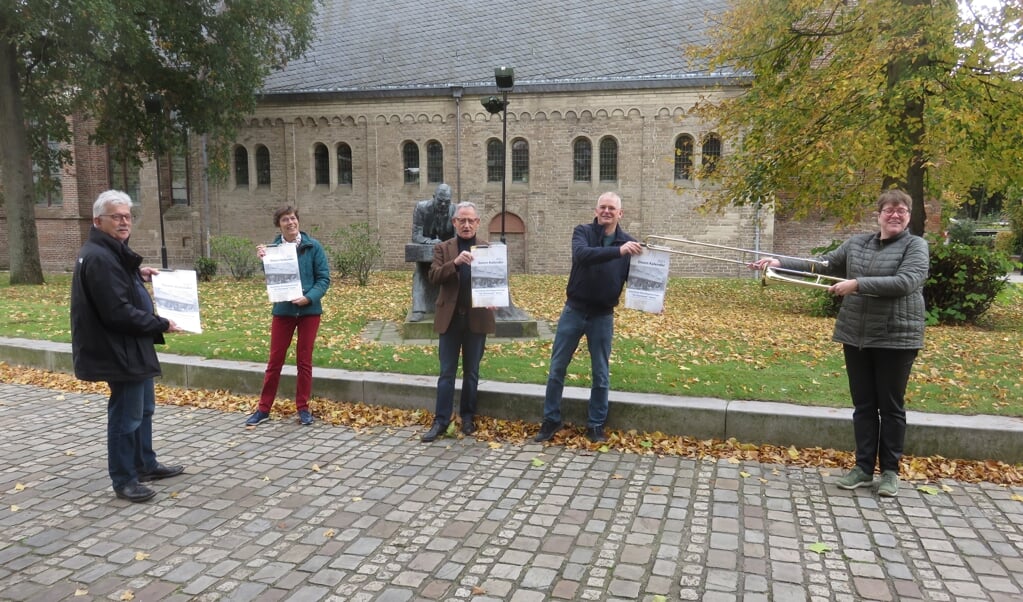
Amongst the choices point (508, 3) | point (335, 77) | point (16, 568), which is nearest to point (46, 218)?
point (335, 77)

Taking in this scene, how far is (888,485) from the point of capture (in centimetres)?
451

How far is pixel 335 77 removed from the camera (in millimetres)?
26938

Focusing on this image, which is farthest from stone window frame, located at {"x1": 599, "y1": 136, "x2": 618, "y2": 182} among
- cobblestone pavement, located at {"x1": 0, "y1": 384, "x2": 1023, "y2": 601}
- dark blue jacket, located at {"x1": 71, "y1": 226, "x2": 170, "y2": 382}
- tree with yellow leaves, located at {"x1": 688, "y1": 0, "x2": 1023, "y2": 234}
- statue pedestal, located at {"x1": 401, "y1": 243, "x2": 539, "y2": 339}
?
dark blue jacket, located at {"x1": 71, "y1": 226, "x2": 170, "y2": 382}

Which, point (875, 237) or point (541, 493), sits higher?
point (875, 237)

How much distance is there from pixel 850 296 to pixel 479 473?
2.96 meters

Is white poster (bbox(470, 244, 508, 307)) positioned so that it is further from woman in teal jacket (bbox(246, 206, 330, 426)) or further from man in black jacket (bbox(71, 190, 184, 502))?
man in black jacket (bbox(71, 190, 184, 502))

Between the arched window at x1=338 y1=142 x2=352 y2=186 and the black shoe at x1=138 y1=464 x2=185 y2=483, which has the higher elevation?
the arched window at x1=338 y1=142 x2=352 y2=186

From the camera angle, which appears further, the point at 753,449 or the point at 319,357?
the point at 319,357

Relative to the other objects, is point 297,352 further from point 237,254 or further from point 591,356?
point 237,254

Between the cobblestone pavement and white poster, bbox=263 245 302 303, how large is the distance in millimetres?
1357

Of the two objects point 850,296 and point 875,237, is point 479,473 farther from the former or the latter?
point 875,237

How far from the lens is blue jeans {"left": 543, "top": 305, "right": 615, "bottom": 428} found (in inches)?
220

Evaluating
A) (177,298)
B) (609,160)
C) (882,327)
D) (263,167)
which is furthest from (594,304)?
(263,167)

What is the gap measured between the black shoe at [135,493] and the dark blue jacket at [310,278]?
6.87 ft
